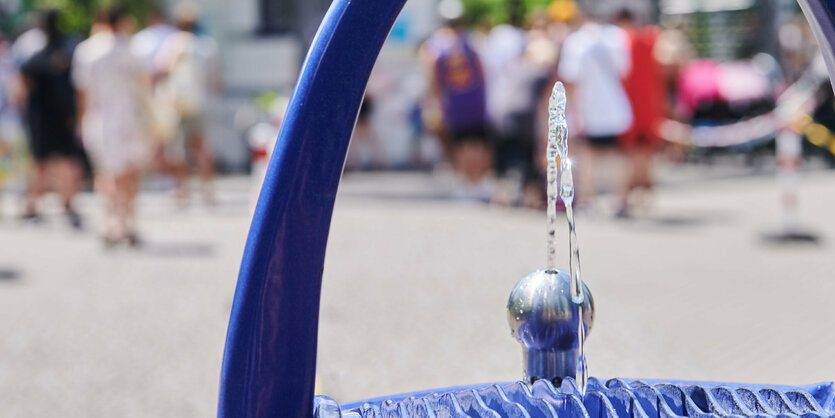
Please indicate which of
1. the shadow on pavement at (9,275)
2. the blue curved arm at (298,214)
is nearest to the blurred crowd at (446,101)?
the shadow on pavement at (9,275)

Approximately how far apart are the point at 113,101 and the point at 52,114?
1.98m

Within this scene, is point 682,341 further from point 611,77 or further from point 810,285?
point 611,77

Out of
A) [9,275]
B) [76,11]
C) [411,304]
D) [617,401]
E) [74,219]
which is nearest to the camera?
[617,401]

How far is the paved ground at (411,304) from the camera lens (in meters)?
4.62

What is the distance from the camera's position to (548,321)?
51.6 inches

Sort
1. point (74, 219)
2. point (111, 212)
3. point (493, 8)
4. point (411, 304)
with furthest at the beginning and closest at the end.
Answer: point (493, 8) → point (74, 219) → point (111, 212) → point (411, 304)

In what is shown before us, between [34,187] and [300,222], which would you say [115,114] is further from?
[300,222]

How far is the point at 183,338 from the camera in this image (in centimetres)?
545

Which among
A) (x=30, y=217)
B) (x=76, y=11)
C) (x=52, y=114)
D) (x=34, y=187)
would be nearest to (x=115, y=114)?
(x=52, y=114)

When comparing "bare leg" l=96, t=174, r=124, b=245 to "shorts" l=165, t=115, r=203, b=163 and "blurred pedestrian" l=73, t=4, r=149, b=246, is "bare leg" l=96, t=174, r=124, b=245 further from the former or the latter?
"shorts" l=165, t=115, r=203, b=163

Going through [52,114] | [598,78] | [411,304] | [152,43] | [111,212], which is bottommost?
[411,304]

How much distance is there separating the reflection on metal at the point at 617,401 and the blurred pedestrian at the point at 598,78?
7.99 metres

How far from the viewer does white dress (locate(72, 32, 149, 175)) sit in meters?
8.20

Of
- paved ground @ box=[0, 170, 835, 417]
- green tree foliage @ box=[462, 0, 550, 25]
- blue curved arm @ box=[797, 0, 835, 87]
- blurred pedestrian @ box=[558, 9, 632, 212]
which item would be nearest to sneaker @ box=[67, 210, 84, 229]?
paved ground @ box=[0, 170, 835, 417]
